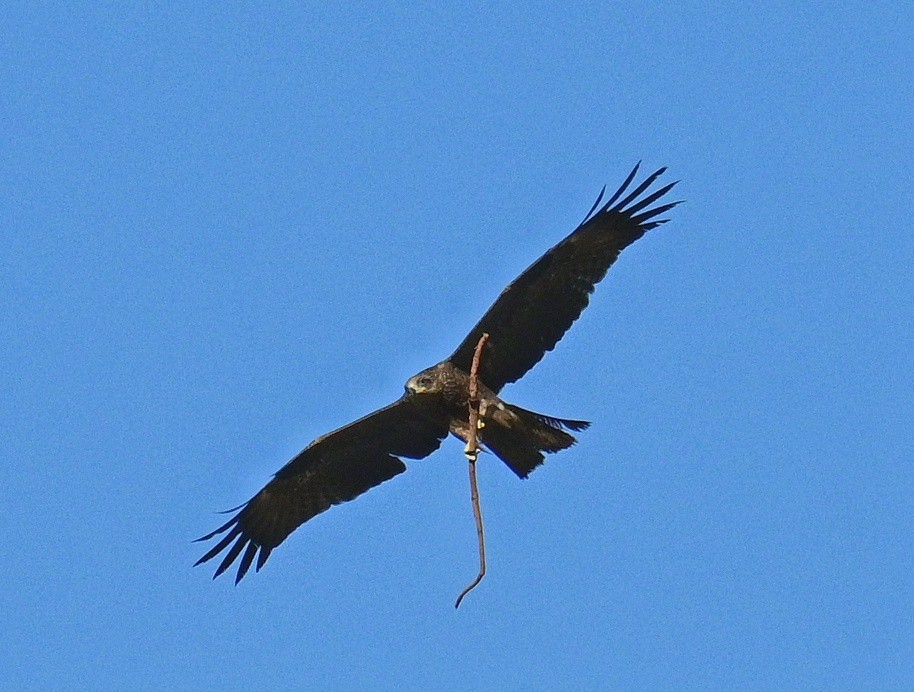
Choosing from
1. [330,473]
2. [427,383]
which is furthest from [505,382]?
[330,473]

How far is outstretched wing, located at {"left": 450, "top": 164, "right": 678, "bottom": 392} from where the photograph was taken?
11.0 meters

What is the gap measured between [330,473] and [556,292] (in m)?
2.42

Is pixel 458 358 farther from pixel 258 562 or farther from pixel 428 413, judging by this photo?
pixel 258 562

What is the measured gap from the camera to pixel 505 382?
37.1 feet

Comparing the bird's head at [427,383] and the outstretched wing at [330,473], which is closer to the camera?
the bird's head at [427,383]

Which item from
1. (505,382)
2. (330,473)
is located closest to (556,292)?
(505,382)

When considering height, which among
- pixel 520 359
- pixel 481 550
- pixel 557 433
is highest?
pixel 520 359

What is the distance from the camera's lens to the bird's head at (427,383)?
10.9 metres

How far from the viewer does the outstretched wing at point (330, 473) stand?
11516mm

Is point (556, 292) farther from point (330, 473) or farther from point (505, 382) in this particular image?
point (330, 473)

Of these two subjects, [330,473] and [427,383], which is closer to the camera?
[427,383]

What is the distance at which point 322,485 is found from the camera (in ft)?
39.5

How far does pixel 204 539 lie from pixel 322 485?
105 cm

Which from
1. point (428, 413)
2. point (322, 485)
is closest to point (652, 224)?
point (428, 413)
